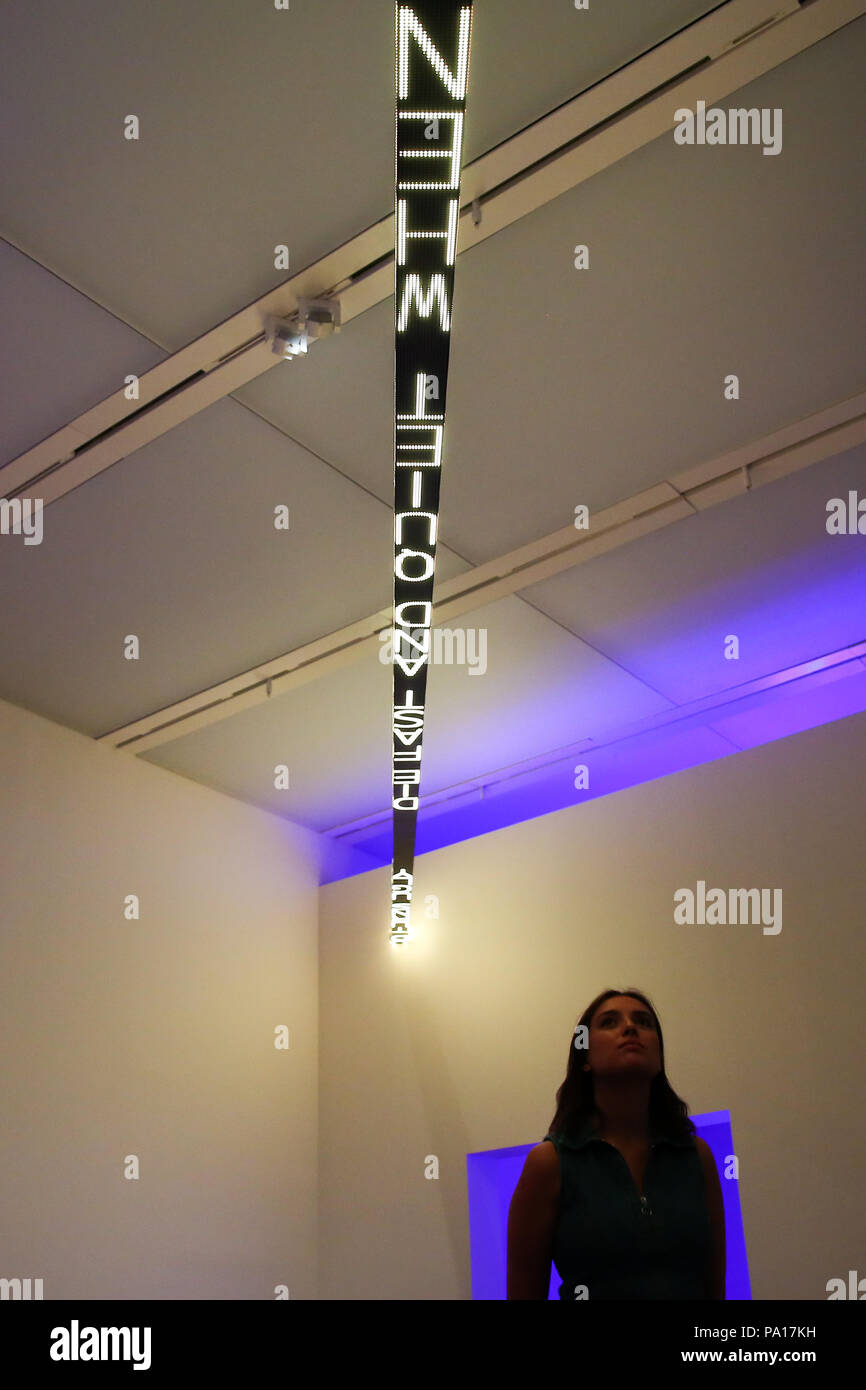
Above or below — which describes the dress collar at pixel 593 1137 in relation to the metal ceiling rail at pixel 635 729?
below

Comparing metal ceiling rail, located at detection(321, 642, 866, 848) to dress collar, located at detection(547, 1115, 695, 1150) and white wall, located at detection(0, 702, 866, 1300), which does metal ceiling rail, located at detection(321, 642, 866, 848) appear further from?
dress collar, located at detection(547, 1115, 695, 1150)

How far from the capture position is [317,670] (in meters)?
5.96

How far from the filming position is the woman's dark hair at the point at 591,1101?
1643mm

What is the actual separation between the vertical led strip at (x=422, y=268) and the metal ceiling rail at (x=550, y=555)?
1506 mm

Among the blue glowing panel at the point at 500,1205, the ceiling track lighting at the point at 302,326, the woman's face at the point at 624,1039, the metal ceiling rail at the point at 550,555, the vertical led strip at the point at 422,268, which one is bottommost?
the blue glowing panel at the point at 500,1205

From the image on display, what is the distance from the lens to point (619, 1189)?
1524mm

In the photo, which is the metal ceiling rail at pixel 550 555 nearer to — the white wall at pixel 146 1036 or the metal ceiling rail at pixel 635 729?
the white wall at pixel 146 1036

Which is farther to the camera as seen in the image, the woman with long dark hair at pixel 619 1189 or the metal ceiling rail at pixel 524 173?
the metal ceiling rail at pixel 524 173

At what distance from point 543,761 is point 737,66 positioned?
4446 mm

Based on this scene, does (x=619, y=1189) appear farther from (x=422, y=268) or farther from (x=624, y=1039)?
(x=422, y=268)

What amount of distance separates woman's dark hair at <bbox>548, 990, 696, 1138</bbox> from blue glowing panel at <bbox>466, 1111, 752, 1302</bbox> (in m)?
4.19

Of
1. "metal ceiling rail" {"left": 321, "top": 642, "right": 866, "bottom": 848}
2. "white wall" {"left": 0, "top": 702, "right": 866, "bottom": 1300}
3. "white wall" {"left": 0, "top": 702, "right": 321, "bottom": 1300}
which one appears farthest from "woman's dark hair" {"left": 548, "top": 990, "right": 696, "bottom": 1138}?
"metal ceiling rail" {"left": 321, "top": 642, "right": 866, "bottom": 848}

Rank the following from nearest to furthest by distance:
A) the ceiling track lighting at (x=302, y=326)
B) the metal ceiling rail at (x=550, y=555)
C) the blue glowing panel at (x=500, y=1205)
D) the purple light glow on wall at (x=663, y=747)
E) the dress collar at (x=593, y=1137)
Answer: the dress collar at (x=593, y=1137), the ceiling track lighting at (x=302, y=326), the metal ceiling rail at (x=550, y=555), the blue glowing panel at (x=500, y=1205), the purple light glow on wall at (x=663, y=747)

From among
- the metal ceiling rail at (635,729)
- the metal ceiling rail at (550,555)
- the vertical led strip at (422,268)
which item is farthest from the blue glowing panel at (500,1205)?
the vertical led strip at (422,268)
